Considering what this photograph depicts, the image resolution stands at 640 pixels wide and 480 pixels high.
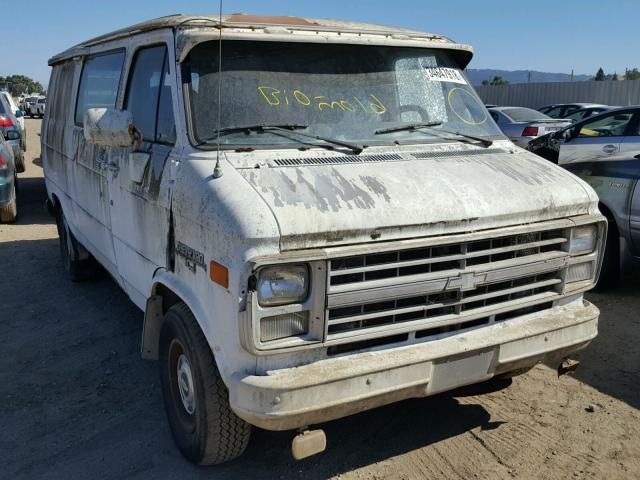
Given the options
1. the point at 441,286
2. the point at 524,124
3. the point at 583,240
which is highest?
the point at 524,124

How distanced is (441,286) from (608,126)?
6.12 m

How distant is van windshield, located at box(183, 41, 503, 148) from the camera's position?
344cm

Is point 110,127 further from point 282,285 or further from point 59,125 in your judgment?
point 59,125

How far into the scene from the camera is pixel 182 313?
3.25 metres

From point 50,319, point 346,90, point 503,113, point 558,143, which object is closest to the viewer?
point 346,90

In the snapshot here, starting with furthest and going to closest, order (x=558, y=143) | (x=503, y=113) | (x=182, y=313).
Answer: (x=503, y=113) → (x=558, y=143) → (x=182, y=313)

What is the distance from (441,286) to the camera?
9.75 feet

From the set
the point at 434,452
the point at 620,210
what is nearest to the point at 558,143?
the point at 620,210

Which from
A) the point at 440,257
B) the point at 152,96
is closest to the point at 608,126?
the point at 440,257

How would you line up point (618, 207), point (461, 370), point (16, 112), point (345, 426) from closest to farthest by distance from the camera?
point (461, 370)
point (345, 426)
point (618, 207)
point (16, 112)

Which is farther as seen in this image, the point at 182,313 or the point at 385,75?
the point at 385,75

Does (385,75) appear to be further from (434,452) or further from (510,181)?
(434,452)

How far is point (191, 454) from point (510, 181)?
2.22m

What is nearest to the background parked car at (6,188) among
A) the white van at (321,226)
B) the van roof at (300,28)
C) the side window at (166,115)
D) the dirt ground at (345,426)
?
the dirt ground at (345,426)
